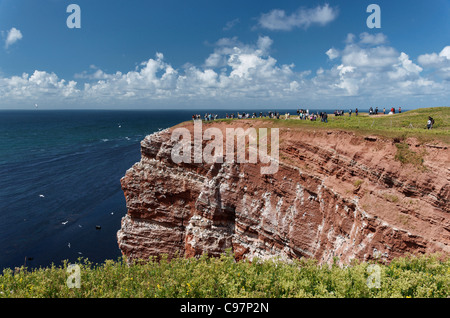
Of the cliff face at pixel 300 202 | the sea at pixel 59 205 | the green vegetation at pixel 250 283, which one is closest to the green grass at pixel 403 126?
the cliff face at pixel 300 202

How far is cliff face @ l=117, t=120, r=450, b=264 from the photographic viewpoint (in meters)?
19.0

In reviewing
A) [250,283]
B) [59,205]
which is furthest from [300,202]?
[59,205]

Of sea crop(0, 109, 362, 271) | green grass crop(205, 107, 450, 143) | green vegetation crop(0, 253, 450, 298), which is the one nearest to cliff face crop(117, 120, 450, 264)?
green grass crop(205, 107, 450, 143)

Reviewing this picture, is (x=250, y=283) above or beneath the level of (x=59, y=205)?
above

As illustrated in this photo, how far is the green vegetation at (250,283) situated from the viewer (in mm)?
11719

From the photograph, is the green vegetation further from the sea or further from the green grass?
the green grass

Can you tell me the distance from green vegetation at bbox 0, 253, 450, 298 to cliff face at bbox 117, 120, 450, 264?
4145 millimetres

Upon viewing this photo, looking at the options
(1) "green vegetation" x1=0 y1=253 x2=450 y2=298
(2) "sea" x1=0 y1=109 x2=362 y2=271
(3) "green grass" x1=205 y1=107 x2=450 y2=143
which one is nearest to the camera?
(1) "green vegetation" x1=0 y1=253 x2=450 y2=298

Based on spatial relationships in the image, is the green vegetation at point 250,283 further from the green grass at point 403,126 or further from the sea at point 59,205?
the green grass at point 403,126

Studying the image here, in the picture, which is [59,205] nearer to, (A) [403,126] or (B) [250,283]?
(B) [250,283]

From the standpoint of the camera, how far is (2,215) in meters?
50.5

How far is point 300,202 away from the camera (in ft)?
80.4

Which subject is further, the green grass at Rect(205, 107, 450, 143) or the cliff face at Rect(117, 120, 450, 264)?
the green grass at Rect(205, 107, 450, 143)

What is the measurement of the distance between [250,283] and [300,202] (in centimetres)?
1339
